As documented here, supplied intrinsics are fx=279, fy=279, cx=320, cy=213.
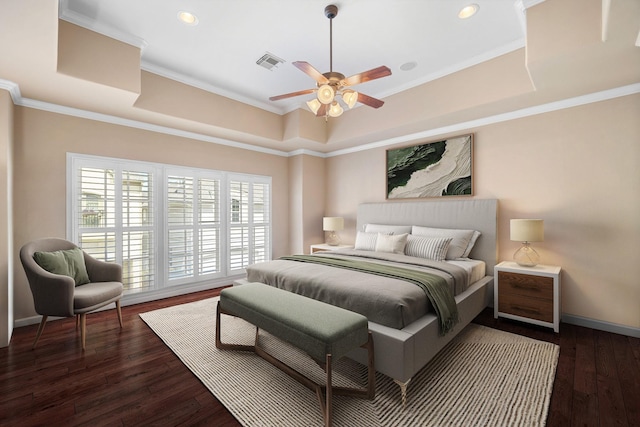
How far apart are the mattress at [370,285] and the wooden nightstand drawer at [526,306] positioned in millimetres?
430

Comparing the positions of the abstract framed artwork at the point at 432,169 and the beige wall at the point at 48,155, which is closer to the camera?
→ the beige wall at the point at 48,155

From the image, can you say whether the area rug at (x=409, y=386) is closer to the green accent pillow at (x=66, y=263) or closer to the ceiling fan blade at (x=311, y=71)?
the green accent pillow at (x=66, y=263)

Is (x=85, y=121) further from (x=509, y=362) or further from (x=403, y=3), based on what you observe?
(x=509, y=362)

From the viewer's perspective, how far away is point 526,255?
3.44m

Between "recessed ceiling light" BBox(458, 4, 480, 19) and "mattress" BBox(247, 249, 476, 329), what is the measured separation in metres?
2.42

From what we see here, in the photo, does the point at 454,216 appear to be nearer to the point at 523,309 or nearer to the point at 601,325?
the point at 523,309

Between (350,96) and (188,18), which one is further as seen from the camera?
(188,18)

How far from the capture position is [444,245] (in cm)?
350

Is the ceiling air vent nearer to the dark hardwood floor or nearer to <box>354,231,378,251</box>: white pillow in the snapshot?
<box>354,231,378,251</box>: white pillow

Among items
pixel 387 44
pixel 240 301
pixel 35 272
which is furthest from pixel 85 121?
pixel 387 44

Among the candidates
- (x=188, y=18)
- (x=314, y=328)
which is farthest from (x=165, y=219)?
(x=314, y=328)

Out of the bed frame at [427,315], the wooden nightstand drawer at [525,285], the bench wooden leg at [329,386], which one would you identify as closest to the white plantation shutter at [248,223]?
the bed frame at [427,315]

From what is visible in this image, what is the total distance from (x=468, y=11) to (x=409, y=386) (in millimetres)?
3220

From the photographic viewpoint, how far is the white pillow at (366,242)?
4176mm
